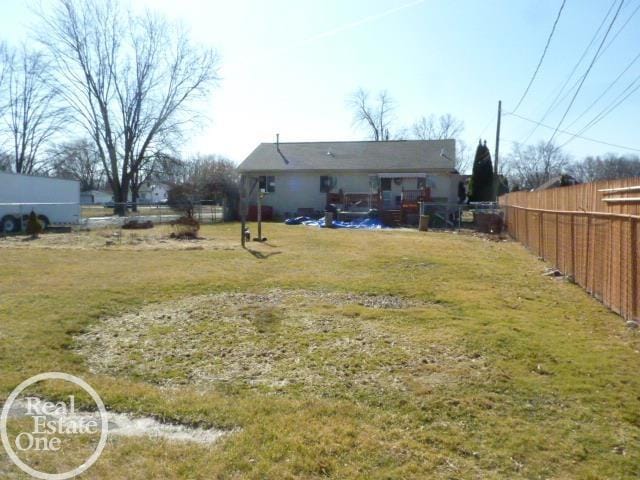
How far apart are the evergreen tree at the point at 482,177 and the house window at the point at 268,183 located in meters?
15.2

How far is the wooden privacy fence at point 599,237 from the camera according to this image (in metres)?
6.27

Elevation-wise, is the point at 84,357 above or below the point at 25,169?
below

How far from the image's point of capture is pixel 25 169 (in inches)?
1961

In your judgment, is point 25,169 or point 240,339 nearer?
point 240,339

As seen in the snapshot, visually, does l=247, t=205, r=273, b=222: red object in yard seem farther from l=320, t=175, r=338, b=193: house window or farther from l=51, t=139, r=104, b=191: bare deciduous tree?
l=51, t=139, r=104, b=191: bare deciduous tree

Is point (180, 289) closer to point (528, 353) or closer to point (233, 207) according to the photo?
point (528, 353)

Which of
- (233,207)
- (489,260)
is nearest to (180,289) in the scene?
(489,260)

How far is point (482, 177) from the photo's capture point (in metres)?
35.0

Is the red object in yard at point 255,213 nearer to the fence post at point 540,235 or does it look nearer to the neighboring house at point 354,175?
the neighboring house at point 354,175

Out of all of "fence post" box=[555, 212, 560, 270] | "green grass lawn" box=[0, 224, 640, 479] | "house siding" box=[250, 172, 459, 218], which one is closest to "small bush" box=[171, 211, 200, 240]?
"green grass lawn" box=[0, 224, 640, 479]

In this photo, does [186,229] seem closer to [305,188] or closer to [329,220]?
[329,220]

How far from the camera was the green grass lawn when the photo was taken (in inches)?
114

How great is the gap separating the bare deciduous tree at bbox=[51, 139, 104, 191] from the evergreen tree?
34.4 m

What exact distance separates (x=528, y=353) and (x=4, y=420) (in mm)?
4724
